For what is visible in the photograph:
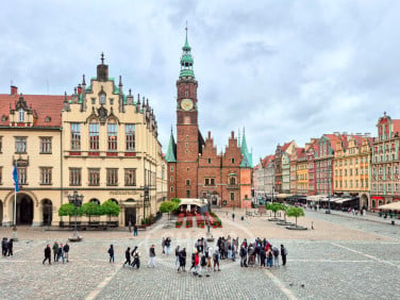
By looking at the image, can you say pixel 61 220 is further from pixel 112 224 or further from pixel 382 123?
pixel 382 123

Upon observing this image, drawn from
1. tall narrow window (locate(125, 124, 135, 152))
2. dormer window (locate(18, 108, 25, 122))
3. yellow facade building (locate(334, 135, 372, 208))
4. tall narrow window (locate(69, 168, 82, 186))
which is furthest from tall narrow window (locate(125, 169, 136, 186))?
yellow facade building (locate(334, 135, 372, 208))

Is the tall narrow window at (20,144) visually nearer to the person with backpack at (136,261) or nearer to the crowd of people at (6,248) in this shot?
the crowd of people at (6,248)

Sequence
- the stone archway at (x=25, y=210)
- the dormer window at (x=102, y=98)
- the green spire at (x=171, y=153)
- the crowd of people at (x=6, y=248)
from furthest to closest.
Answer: the green spire at (x=171, y=153)
the stone archway at (x=25, y=210)
the dormer window at (x=102, y=98)
the crowd of people at (x=6, y=248)

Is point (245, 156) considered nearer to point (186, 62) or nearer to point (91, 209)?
point (186, 62)

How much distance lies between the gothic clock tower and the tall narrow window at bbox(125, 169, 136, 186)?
3779 cm

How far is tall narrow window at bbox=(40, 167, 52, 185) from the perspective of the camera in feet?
145

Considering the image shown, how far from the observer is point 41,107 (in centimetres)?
4734

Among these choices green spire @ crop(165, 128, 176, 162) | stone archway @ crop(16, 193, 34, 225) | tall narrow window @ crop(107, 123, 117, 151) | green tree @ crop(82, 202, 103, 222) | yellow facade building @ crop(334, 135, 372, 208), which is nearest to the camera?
green tree @ crop(82, 202, 103, 222)

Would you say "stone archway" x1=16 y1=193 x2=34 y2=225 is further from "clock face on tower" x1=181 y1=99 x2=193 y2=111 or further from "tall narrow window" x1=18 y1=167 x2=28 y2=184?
"clock face on tower" x1=181 y1=99 x2=193 y2=111

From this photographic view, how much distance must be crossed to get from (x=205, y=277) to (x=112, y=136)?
28.1m

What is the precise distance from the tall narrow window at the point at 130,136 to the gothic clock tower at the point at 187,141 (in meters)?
37.2

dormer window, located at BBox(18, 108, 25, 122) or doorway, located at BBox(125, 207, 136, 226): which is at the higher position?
dormer window, located at BBox(18, 108, 25, 122)

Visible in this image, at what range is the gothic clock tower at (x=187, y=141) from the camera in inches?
3228

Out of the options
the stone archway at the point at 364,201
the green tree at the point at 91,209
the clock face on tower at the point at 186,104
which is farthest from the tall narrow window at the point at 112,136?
the stone archway at the point at 364,201
